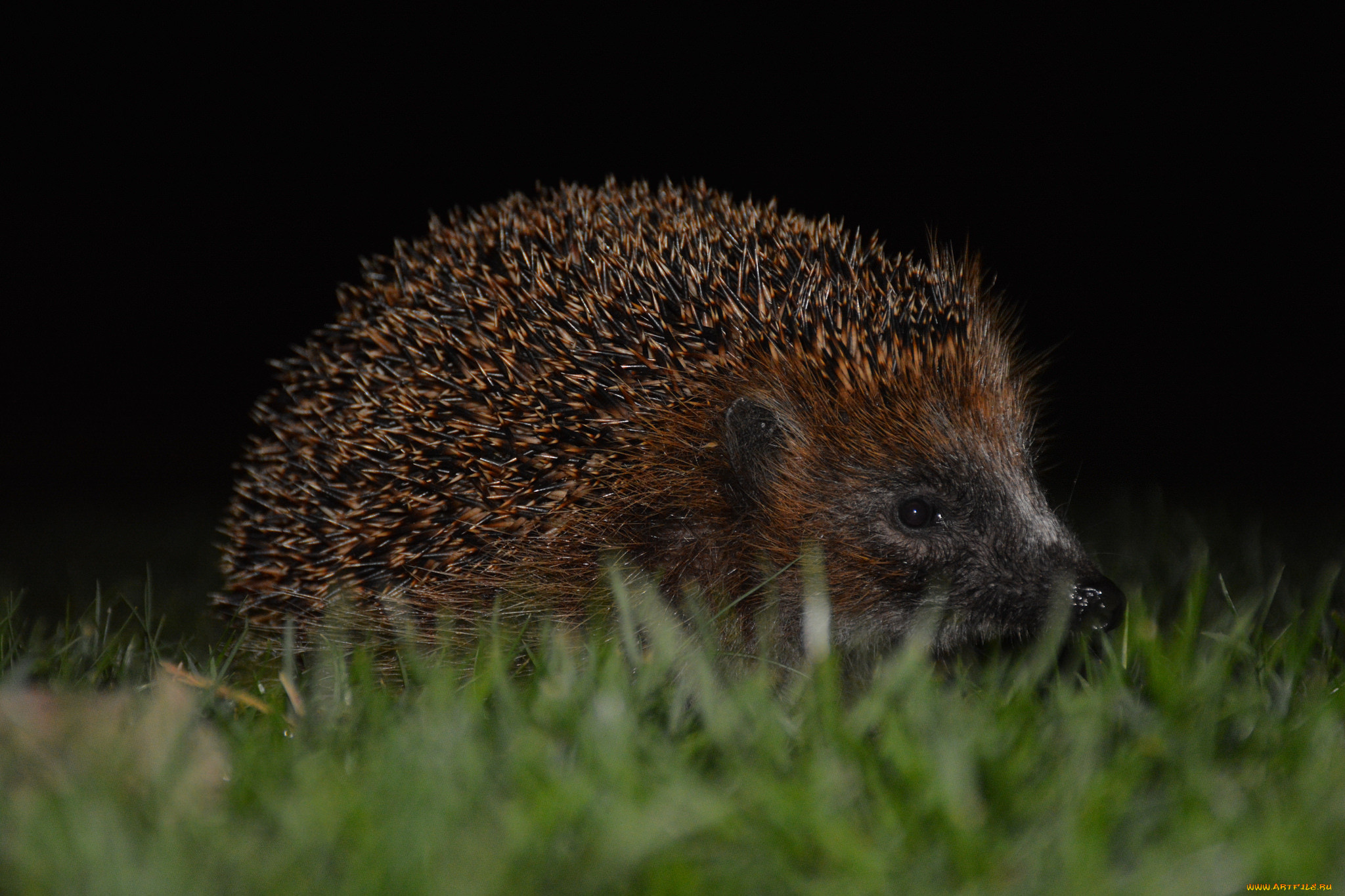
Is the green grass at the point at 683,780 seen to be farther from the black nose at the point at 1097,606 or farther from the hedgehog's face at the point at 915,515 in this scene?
the hedgehog's face at the point at 915,515

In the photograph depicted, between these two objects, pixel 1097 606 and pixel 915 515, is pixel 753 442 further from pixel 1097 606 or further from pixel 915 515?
pixel 1097 606

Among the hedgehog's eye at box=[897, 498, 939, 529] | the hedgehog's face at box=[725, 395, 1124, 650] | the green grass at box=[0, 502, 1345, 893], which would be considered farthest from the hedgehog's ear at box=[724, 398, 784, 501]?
the green grass at box=[0, 502, 1345, 893]

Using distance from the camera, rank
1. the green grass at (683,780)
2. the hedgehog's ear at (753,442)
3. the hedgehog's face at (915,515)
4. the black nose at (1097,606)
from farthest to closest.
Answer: the hedgehog's ear at (753,442) → the hedgehog's face at (915,515) → the black nose at (1097,606) → the green grass at (683,780)

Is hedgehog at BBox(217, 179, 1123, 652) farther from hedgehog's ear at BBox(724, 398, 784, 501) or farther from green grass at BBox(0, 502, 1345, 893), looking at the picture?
green grass at BBox(0, 502, 1345, 893)

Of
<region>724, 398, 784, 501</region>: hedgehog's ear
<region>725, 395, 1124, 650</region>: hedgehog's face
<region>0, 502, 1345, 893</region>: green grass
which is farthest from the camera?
A: <region>724, 398, 784, 501</region>: hedgehog's ear

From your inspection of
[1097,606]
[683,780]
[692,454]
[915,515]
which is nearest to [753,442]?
[692,454]

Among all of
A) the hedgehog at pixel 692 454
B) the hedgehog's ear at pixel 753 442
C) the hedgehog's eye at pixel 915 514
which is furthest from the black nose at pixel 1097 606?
the hedgehog's ear at pixel 753 442
